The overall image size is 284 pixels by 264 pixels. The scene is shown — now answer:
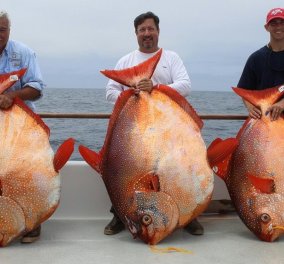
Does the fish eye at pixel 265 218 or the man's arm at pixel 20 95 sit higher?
the man's arm at pixel 20 95

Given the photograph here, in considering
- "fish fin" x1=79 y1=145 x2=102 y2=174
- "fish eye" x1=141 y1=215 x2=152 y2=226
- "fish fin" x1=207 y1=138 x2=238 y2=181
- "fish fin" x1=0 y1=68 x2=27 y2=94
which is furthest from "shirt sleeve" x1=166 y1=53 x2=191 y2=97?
"fish fin" x1=0 y1=68 x2=27 y2=94

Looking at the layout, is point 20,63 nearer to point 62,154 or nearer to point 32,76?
point 32,76

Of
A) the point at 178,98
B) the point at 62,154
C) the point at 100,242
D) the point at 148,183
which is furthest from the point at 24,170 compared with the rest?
the point at 178,98

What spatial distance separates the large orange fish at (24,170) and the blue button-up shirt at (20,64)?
0.30m

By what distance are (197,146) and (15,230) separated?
1422mm

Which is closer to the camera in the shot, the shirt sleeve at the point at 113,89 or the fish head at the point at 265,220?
the fish head at the point at 265,220

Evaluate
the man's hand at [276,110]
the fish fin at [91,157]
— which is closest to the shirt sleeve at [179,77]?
the man's hand at [276,110]

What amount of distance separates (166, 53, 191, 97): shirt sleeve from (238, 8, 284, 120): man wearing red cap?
49 centimetres

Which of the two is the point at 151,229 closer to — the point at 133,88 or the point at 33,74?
the point at 133,88

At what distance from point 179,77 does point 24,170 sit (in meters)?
1.39

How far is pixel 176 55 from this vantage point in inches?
165

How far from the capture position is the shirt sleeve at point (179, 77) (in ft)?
13.1

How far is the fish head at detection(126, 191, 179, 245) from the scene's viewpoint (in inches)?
141

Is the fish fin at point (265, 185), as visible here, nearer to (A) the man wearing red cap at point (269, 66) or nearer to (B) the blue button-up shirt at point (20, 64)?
(A) the man wearing red cap at point (269, 66)
